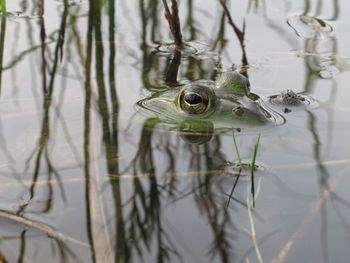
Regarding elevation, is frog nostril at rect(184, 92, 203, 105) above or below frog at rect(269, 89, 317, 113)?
above

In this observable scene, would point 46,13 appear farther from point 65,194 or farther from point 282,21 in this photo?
point 65,194

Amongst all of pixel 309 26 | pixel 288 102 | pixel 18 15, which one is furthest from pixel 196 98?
pixel 18 15

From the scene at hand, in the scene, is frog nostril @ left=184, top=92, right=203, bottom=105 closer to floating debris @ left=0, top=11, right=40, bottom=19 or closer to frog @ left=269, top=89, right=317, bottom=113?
frog @ left=269, top=89, right=317, bottom=113

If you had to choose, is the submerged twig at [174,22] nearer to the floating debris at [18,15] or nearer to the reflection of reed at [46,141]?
the reflection of reed at [46,141]

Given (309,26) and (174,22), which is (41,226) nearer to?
(174,22)

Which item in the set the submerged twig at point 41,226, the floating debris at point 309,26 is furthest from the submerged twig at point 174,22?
the submerged twig at point 41,226

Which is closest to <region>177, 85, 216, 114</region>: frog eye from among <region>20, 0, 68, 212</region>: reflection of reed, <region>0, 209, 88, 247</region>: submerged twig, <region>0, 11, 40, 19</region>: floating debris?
<region>20, 0, 68, 212</region>: reflection of reed

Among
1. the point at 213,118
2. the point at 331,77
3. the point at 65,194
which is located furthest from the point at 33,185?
the point at 331,77
